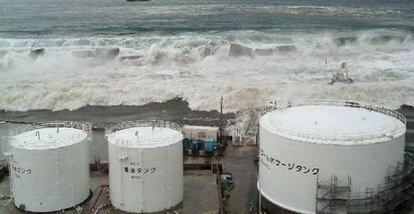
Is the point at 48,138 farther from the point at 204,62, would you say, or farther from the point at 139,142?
the point at 204,62

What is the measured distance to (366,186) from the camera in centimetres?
2558

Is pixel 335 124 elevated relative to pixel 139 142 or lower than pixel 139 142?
elevated

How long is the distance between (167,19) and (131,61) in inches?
2104

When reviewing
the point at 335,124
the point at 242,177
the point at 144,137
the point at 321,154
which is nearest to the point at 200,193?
the point at 242,177

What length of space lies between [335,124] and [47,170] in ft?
48.9

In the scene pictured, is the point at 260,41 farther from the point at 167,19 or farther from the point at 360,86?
the point at 167,19

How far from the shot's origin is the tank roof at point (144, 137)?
89.8 feet

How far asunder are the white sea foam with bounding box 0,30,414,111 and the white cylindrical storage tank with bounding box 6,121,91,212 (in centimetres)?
2518

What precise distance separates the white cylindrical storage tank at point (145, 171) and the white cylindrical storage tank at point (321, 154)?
479cm

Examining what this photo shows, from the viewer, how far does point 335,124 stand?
2700cm

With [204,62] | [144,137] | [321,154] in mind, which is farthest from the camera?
[204,62]

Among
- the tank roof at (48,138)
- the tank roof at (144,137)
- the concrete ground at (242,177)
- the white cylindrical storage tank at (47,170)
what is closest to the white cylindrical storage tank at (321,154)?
the concrete ground at (242,177)

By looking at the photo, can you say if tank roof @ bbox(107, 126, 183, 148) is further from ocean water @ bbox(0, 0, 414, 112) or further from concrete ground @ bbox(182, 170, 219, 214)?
ocean water @ bbox(0, 0, 414, 112)

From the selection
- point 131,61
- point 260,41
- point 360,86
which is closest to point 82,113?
point 131,61
